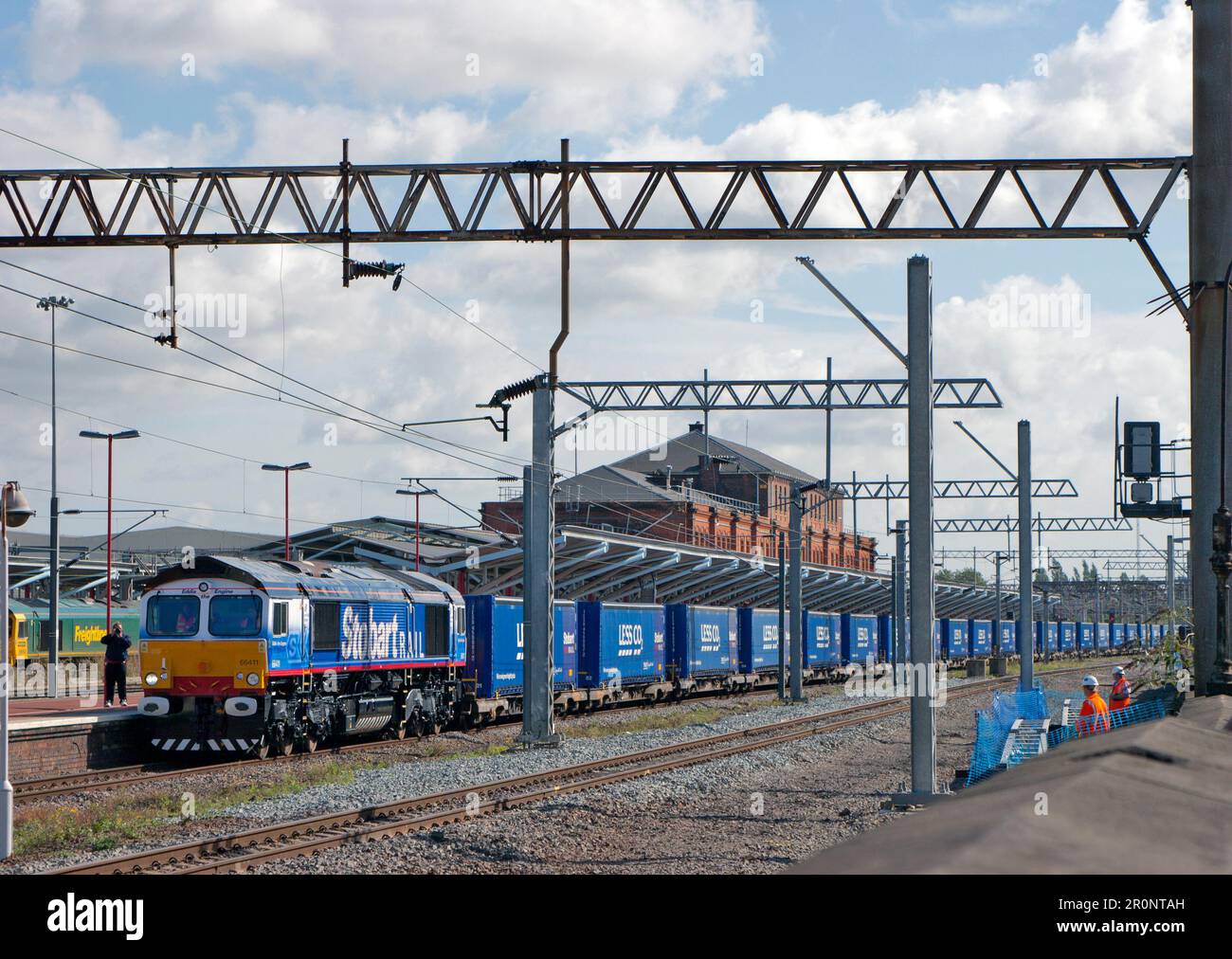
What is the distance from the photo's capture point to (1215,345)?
15.4m

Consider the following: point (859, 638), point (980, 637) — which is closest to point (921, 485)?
point (859, 638)

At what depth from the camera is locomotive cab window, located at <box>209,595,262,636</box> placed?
23.5 meters

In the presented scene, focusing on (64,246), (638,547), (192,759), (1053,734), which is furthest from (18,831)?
(638,547)

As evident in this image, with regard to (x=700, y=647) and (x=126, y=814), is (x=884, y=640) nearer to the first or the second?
(x=700, y=647)

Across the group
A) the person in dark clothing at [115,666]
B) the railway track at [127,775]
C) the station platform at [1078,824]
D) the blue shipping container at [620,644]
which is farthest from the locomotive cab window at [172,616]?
the station platform at [1078,824]

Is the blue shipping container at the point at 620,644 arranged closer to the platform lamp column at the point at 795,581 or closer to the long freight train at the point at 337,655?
the long freight train at the point at 337,655

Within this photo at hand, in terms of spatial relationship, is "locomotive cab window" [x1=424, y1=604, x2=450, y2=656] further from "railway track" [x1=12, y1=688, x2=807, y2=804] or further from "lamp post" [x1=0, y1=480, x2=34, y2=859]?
"lamp post" [x1=0, y1=480, x2=34, y2=859]

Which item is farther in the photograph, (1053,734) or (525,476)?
(525,476)

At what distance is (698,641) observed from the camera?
46188 millimetres

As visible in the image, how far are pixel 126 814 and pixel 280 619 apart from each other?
264 inches

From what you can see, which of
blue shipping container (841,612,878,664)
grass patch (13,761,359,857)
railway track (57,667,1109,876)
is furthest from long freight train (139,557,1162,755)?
Answer: blue shipping container (841,612,878,664)
